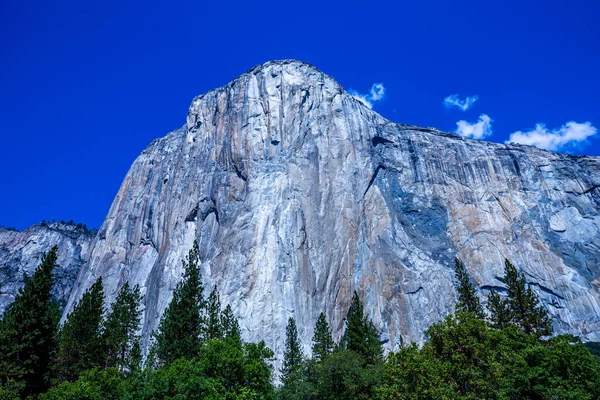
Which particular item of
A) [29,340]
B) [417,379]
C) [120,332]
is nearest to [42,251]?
[120,332]

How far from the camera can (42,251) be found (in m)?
112

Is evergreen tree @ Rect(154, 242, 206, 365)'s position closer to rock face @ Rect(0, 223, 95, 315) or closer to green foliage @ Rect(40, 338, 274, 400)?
green foliage @ Rect(40, 338, 274, 400)

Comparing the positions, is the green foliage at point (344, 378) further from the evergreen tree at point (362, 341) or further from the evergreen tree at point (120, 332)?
the evergreen tree at point (120, 332)

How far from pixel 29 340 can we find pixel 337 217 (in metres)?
49.0

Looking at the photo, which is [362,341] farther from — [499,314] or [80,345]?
[80,345]

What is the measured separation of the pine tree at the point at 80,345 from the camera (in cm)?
3869

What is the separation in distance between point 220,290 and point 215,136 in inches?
1296

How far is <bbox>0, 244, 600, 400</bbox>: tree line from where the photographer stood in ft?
69.8

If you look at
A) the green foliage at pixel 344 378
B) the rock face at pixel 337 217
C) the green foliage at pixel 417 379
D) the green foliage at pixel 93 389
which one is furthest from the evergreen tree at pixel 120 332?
the green foliage at pixel 417 379

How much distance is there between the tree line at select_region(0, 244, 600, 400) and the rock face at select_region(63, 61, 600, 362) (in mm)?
16794

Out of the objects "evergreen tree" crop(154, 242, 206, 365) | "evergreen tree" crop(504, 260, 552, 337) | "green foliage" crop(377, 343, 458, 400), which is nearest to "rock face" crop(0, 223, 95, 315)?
"evergreen tree" crop(154, 242, 206, 365)

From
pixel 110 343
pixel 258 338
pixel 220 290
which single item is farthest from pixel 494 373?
pixel 220 290

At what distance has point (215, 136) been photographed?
85812 mm

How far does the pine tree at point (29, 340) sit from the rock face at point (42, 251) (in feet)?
245
